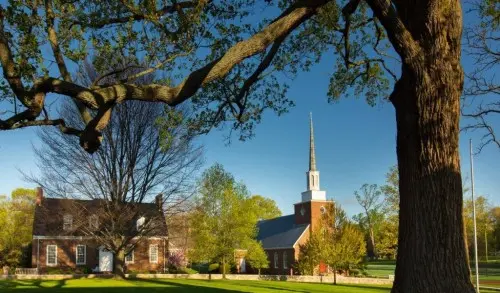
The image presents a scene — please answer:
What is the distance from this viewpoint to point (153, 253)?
47.5m

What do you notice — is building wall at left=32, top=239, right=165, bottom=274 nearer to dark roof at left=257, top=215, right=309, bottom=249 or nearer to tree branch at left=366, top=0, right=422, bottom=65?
dark roof at left=257, top=215, right=309, bottom=249

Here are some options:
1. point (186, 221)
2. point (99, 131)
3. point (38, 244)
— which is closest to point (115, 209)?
point (186, 221)

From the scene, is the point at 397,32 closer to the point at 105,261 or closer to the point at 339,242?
the point at 339,242

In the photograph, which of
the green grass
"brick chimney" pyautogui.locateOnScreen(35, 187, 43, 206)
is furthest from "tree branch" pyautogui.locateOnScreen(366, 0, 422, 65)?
"brick chimney" pyautogui.locateOnScreen(35, 187, 43, 206)

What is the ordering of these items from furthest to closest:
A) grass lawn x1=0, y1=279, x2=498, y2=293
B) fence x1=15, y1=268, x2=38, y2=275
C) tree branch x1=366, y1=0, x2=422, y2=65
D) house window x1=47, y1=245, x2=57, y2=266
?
house window x1=47, y1=245, x2=57, y2=266 < fence x1=15, y1=268, x2=38, y2=275 < grass lawn x1=0, y1=279, x2=498, y2=293 < tree branch x1=366, y1=0, x2=422, y2=65

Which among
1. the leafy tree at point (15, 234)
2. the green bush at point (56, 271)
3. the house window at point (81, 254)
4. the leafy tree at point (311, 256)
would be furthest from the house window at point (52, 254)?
the leafy tree at point (311, 256)

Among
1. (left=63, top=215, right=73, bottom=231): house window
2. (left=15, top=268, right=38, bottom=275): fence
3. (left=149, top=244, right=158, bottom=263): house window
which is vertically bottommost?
(left=15, top=268, right=38, bottom=275): fence

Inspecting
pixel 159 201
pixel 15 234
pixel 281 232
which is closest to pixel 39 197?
pixel 15 234

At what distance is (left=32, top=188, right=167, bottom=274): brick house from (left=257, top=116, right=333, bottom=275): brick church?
1290cm

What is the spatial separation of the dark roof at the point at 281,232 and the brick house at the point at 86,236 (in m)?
13.4

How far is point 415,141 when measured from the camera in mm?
7234

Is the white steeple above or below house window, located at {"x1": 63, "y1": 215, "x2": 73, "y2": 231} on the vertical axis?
above

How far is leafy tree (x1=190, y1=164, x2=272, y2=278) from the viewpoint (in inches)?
1596

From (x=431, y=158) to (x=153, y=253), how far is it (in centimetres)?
4312
